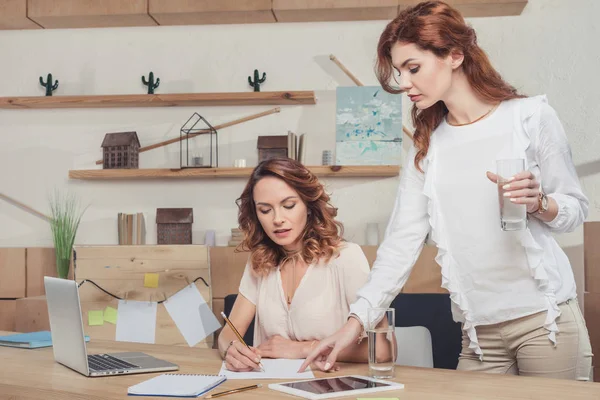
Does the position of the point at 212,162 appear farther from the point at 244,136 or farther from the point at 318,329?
the point at 318,329

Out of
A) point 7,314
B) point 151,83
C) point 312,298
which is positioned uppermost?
point 151,83

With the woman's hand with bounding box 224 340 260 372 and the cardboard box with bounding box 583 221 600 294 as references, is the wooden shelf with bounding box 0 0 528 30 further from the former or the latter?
the woman's hand with bounding box 224 340 260 372

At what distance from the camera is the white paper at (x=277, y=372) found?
152cm

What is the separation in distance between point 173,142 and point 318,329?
2110mm

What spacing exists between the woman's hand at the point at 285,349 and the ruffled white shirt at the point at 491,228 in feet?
0.79

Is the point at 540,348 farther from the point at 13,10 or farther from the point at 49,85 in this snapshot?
the point at 13,10

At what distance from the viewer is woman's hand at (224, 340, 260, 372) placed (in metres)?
1.59

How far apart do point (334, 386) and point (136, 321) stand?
209cm


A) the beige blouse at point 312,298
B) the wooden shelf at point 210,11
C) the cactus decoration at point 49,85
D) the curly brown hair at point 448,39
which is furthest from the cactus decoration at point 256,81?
the curly brown hair at point 448,39

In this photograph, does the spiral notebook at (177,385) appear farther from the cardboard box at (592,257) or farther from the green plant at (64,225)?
the green plant at (64,225)

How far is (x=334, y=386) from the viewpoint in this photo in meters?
1.37

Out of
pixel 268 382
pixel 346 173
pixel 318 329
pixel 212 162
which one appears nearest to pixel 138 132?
pixel 212 162

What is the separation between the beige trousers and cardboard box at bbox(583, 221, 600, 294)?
1.58m

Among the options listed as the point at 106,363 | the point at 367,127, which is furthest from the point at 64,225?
the point at 106,363
